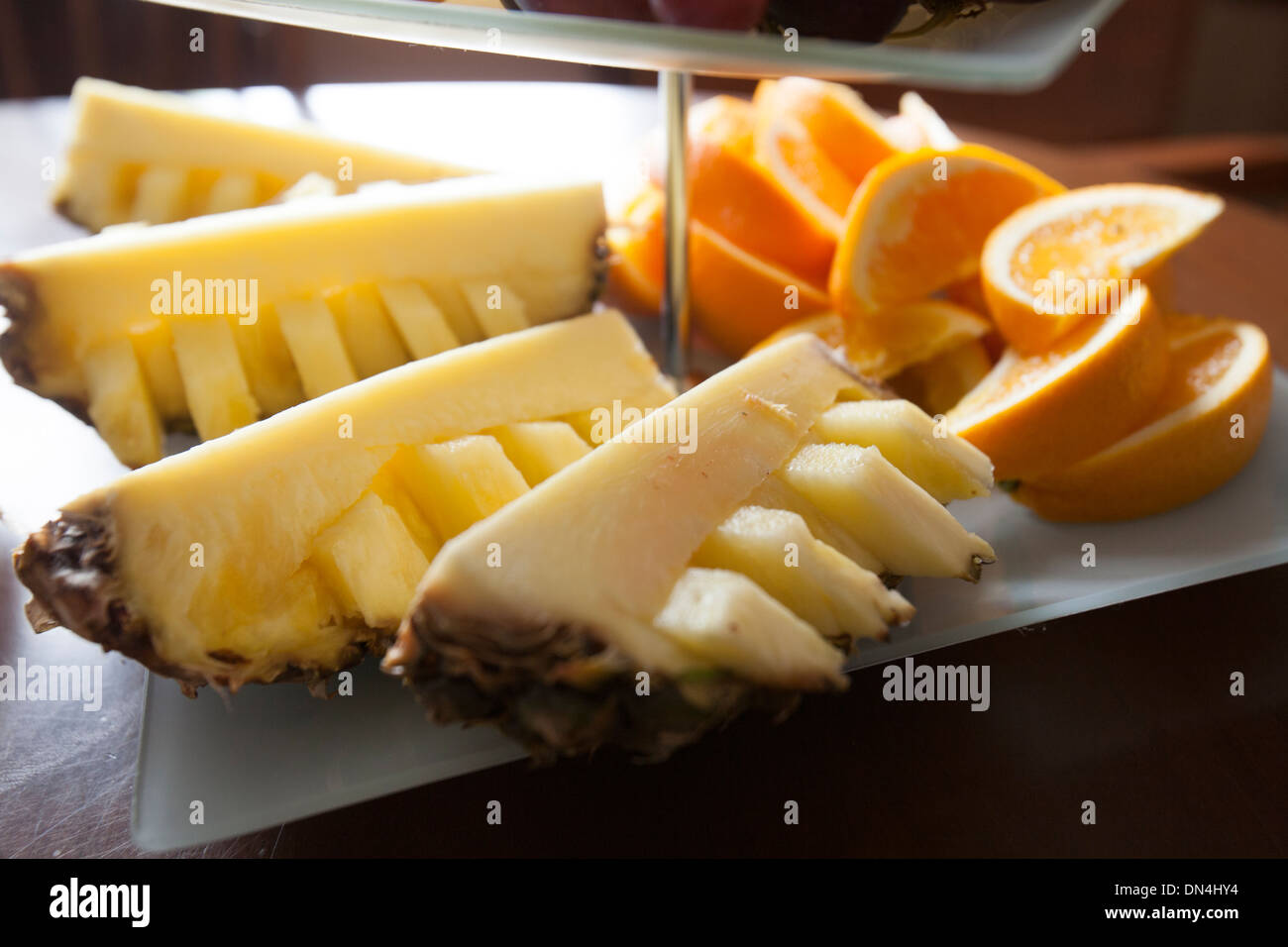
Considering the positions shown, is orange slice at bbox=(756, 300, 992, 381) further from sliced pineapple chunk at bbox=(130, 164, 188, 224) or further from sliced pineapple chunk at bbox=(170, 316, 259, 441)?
sliced pineapple chunk at bbox=(130, 164, 188, 224)

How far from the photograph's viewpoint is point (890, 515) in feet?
1.62

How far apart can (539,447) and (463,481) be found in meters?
0.06

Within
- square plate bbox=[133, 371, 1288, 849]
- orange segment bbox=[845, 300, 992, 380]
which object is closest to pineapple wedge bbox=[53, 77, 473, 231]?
orange segment bbox=[845, 300, 992, 380]

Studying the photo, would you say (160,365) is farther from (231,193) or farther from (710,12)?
(710,12)

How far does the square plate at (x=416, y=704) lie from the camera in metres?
0.48

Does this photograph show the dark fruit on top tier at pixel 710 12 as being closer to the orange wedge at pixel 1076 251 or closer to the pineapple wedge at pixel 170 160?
the orange wedge at pixel 1076 251

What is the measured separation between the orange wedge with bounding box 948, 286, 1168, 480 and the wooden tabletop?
0.09m

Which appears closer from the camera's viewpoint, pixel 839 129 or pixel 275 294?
pixel 275 294

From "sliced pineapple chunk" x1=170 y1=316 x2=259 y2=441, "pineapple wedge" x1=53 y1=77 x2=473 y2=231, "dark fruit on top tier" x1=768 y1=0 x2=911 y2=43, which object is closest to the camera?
"dark fruit on top tier" x1=768 y1=0 x2=911 y2=43

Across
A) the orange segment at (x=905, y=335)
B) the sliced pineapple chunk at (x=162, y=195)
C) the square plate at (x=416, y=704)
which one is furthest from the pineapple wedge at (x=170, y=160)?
the square plate at (x=416, y=704)

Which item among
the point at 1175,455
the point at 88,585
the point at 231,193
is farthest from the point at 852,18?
the point at 231,193

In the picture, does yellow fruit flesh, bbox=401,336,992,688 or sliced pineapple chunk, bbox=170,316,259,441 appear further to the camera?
sliced pineapple chunk, bbox=170,316,259,441

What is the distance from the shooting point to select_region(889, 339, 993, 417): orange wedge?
74 centimetres

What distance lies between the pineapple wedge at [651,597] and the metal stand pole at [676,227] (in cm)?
28
